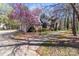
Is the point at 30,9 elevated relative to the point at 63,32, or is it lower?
elevated

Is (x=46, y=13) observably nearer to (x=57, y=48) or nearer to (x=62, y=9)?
(x=62, y=9)

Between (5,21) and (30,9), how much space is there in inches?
8.1

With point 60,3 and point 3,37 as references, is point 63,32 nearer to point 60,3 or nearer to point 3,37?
point 60,3

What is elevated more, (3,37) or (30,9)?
(30,9)

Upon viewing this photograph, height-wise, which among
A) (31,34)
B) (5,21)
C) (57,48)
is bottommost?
(57,48)

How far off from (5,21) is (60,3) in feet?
1.41

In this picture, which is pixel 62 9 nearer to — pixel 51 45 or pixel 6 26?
pixel 51 45

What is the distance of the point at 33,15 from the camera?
168 cm

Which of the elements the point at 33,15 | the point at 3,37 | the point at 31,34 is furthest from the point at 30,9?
the point at 3,37

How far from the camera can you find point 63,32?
167cm

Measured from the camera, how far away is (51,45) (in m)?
1.68

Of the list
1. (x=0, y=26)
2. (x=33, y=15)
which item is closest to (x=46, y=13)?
(x=33, y=15)

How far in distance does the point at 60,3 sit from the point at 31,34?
0.32 meters

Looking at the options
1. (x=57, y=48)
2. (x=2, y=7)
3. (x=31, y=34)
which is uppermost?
(x=2, y=7)
